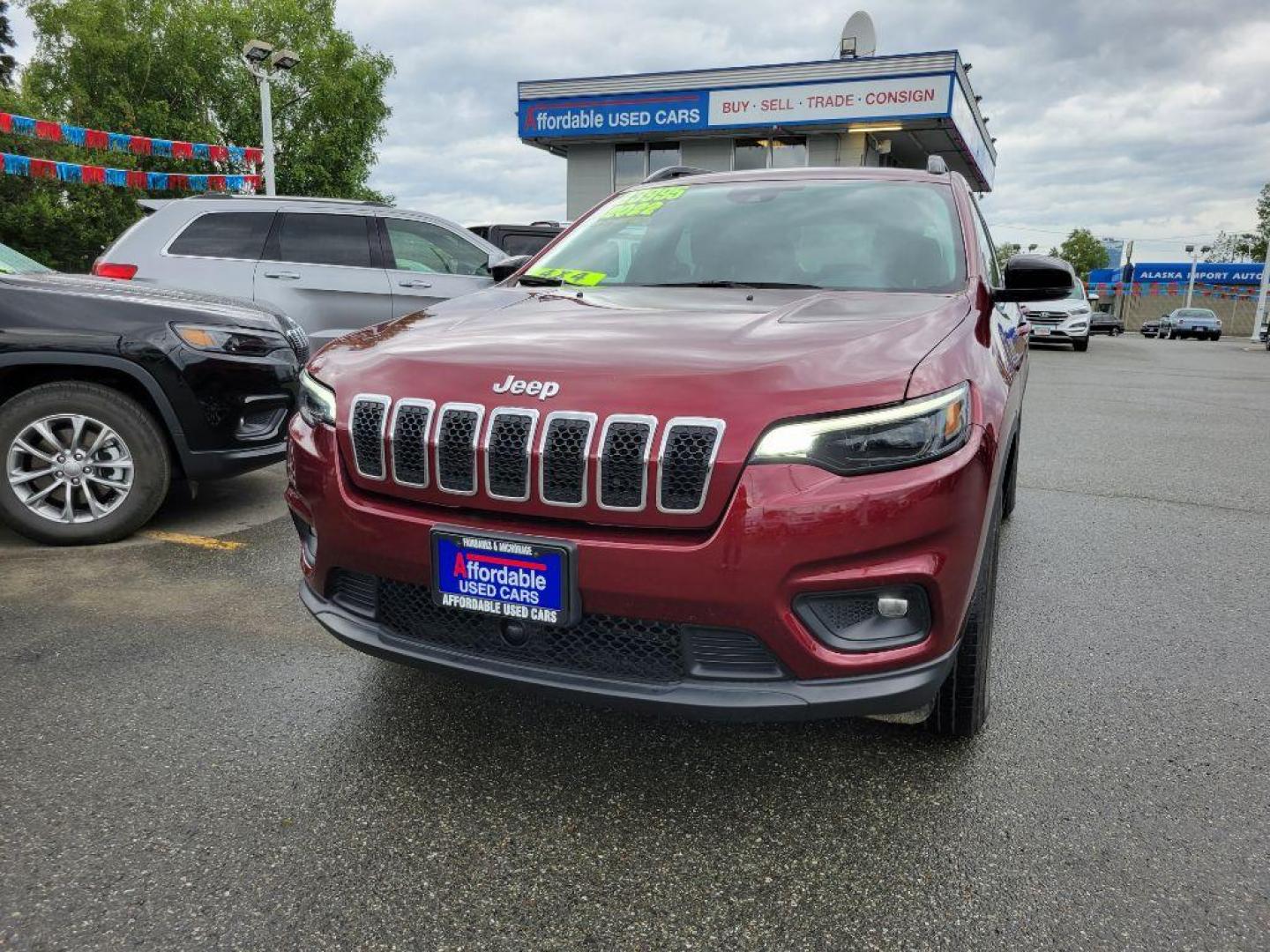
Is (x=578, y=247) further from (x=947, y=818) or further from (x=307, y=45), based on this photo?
(x=307, y=45)

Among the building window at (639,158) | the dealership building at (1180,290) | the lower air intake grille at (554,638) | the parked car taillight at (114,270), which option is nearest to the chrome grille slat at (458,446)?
the lower air intake grille at (554,638)

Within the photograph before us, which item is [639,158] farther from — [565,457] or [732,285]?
[565,457]

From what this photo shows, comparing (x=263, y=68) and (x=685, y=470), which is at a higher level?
(x=263, y=68)

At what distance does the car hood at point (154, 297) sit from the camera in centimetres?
407

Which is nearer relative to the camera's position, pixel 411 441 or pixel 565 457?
pixel 565 457

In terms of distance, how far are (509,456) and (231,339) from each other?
2944 millimetres

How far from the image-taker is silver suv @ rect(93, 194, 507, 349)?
21.6 ft

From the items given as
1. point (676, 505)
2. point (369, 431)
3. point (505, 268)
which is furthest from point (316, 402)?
point (505, 268)

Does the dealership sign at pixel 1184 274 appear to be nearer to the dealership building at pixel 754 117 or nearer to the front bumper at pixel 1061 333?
the dealership building at pixel 754 117

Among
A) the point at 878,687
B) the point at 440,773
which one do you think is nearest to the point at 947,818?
the point at 878,687

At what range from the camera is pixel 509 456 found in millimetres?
1942

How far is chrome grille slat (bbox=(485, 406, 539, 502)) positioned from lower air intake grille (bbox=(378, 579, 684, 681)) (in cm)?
31

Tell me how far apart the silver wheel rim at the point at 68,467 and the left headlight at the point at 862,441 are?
11.5 feet

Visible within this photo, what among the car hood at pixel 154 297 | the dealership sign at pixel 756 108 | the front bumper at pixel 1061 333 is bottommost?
the front bumper at pixel 1061 333
